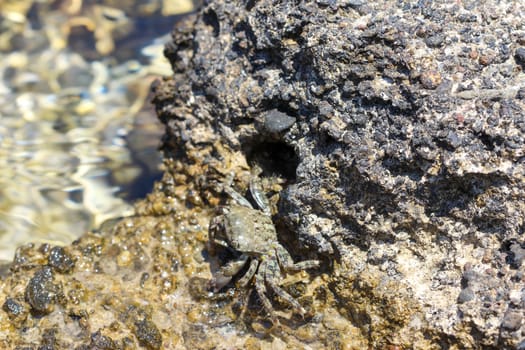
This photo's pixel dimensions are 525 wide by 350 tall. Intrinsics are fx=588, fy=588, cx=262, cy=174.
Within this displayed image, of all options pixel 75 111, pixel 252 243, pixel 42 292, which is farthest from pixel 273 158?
pixel 75 111

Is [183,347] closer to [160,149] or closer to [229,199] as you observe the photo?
[229,199]

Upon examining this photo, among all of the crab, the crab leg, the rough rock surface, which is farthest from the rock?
the crab leg

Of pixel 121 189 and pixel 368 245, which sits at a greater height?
pixel 368 245

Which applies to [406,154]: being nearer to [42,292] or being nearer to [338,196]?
[338,196]

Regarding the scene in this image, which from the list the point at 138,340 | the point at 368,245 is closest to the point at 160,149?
the point at 138,340

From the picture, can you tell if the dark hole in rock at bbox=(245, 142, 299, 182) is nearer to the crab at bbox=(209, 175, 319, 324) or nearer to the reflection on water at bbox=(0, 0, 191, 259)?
the crab at bbox=(209, 175, 319, 324)

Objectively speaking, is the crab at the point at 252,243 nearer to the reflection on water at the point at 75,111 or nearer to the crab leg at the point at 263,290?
the crab leg at the point at 263,290

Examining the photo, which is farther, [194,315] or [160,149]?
[160,149]

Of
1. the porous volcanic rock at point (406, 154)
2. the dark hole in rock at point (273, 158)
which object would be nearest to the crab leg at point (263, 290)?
the porous volcanic rock at point (406, 154)
